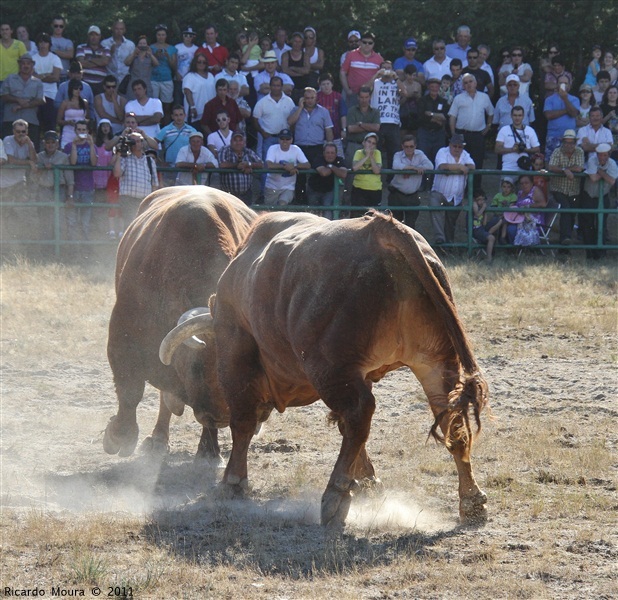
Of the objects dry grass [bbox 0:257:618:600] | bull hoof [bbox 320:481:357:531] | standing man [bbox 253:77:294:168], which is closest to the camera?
dry grass [bbox 0:257:618:600]

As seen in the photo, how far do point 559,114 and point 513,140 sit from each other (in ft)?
3.09

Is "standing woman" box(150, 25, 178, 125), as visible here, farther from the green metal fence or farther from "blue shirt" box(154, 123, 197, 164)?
the green metal fence

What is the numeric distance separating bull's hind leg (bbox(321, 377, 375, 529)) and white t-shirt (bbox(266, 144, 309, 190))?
30.6ft

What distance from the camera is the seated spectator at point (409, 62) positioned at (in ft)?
51.8

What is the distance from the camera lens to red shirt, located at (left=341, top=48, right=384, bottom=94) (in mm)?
15672

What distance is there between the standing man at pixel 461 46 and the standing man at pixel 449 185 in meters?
2.00

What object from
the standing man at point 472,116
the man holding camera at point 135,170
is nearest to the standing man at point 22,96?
the man holding camera at point 135,170

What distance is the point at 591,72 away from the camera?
16.1m

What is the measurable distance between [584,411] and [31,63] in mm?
9748

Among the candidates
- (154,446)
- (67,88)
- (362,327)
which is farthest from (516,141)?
(362,327)

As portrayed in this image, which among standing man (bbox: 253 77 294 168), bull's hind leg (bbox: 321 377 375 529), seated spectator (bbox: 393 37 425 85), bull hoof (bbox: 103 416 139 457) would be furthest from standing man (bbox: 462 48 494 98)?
bull's hind leg (bbox: 321 377 375 529)

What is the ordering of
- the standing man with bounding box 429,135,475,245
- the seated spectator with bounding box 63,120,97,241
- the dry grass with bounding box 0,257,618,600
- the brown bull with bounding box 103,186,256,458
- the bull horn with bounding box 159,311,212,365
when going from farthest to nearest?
the standing man with bounding box 429,135,475,245 < the seated spectator with bounding box 63,120,97,241 < the brown bull with bounding box 103,186,256,458 < the bull horn with bounding box 159,311,212,365 < the dry grass with bounding box 0,257,618,600

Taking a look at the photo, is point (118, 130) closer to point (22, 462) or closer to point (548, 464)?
point (22, 462)

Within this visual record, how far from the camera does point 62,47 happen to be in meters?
15.5
